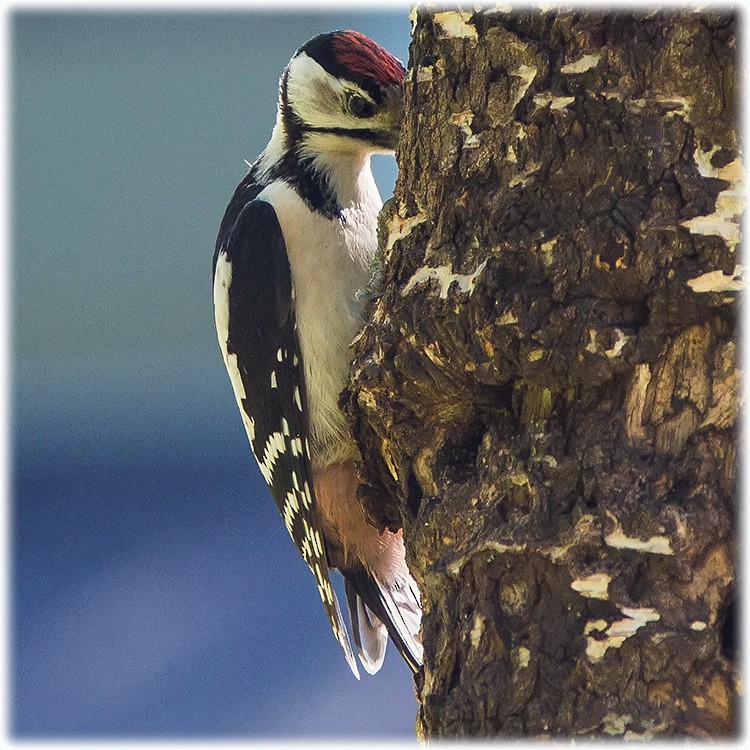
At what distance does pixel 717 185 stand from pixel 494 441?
17.7 inches

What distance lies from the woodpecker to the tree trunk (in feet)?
1.94

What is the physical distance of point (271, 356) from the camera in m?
2.31

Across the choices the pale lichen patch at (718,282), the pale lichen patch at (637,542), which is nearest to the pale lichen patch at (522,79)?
the pale lichen patch at (718,282)

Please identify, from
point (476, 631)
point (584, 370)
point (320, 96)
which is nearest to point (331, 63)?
point (320, 96)

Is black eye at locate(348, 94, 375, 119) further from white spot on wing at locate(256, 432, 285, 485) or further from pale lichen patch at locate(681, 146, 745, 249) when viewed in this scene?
pale lichen patch at locate(681, 146, 745, 249)

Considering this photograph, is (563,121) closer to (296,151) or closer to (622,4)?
(622,4)

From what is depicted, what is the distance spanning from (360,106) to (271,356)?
0.53 meters

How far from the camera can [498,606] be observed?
1.47m

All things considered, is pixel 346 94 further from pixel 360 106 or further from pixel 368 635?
pixel 368 635

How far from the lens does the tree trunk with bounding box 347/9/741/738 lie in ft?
4.51

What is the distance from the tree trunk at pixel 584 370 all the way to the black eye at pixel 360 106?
0.60 m

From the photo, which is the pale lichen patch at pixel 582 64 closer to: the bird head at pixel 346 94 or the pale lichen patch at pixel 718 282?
the pale lichen patch at pixel 718 282

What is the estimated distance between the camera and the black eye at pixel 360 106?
7.37ft

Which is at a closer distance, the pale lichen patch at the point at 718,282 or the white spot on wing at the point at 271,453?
the pale lichen patch at the point at 718,282
